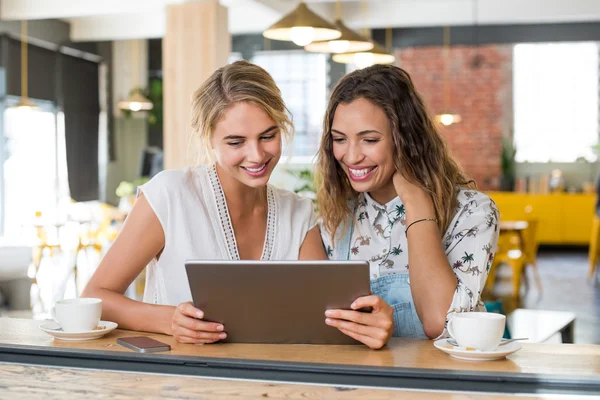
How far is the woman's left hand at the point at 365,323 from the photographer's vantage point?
1.65m

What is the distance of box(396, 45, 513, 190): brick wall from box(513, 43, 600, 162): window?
385 millimetres

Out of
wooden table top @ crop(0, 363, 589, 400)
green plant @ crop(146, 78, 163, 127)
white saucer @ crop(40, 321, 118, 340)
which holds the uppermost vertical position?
green plant @ crop(146, 78, 163, 127)

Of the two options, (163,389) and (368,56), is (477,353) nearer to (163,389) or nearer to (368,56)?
(163,389)

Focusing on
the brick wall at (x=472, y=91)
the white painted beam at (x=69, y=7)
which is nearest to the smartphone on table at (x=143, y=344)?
the white painted beam at (x=69, y=7)

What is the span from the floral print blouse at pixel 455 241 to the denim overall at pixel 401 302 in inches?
1.5

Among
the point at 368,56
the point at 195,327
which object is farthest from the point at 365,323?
the point at 368,56

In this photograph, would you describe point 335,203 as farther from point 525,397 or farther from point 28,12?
point 28,12

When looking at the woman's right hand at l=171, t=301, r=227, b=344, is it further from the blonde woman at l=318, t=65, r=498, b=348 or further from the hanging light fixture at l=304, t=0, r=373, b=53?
the hanging light fixture at l=304, t=0, r=373, b=53

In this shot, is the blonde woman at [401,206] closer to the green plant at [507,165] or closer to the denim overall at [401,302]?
the denim overall at [401,302]

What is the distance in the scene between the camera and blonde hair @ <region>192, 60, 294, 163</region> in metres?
2.04

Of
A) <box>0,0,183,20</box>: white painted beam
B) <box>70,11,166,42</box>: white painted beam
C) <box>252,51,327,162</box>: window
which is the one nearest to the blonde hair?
<box>0,0,183,20</box>: white painted beam

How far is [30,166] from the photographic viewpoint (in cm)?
1077

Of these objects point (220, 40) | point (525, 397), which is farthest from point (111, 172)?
point (525, 397)

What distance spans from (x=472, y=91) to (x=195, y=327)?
10724 millimetres
